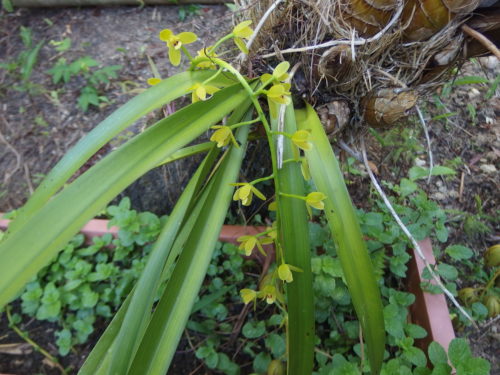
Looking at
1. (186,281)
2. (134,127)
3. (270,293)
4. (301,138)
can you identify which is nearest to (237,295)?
(270,293)

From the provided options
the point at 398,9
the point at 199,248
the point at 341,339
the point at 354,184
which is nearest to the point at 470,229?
the point at 354,184

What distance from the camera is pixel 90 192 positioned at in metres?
0.47

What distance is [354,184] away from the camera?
119 cm

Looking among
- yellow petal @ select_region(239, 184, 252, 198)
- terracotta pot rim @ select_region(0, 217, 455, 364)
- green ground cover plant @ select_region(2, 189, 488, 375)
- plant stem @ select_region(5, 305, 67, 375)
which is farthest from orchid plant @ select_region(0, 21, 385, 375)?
plant stem @ select_region(5, 305, 67, 375)

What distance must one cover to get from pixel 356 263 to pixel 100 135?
0.43 m

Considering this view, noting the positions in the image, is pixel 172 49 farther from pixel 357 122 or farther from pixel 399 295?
pixel 399 295

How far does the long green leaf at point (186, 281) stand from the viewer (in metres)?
0.49

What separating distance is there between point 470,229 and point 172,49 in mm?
1041

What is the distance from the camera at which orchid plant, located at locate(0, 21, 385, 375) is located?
0.49m

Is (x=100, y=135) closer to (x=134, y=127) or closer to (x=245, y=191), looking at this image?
(x=245, y=191)

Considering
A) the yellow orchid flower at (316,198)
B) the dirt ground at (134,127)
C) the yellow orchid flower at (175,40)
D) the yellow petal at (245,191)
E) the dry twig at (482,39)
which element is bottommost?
the yellow petal at (245,191)

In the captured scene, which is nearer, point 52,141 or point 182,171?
point 182,171

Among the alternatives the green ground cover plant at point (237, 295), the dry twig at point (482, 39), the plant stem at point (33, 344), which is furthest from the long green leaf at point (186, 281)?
the plant stem at point (33, 344)

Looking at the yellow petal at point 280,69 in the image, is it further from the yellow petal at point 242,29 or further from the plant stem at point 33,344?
the plant stem at point 33,344
